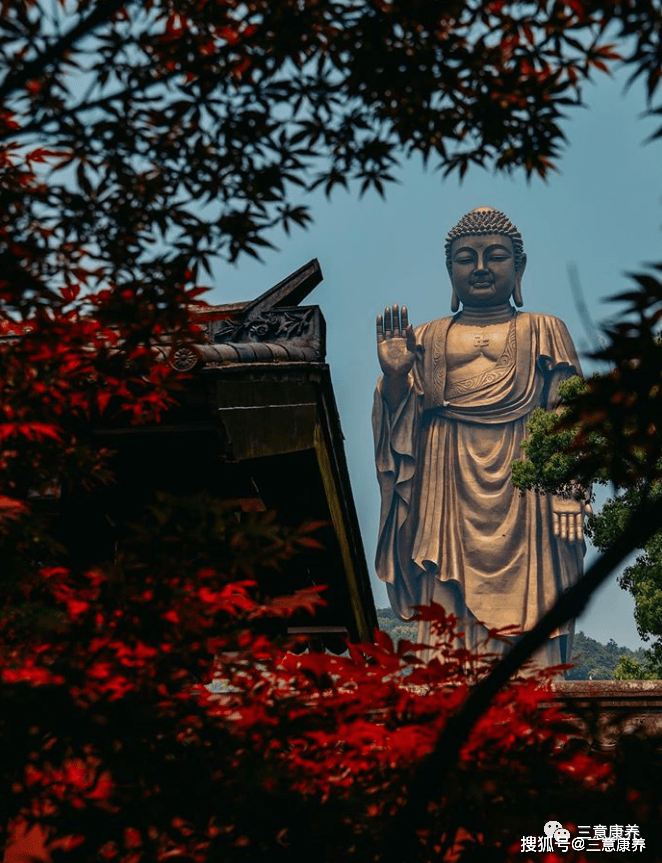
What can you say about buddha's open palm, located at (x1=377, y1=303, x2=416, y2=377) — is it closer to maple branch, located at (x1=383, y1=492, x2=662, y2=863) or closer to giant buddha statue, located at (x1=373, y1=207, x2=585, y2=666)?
giant buddha statue, located at (x1=373, y1=207, x2=585, y2=666)

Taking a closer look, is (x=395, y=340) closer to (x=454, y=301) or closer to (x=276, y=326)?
(x=454, y=301)

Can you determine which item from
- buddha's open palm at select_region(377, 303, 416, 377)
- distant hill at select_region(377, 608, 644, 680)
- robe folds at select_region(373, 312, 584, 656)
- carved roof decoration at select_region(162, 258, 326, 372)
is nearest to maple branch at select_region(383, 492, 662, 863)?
carved roof decoration at select_region(162, 258, 326, 372)

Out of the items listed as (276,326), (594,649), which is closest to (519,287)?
(276,326)

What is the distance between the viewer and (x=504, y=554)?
36.1m

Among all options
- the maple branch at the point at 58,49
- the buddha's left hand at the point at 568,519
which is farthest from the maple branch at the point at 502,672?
the buddha's left hand at the point at 568,519

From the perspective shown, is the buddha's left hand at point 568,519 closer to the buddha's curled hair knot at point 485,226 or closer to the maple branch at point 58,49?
the buddha's curled hair knot at point 485,226

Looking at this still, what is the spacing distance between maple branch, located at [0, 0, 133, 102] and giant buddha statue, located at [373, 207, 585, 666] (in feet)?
109

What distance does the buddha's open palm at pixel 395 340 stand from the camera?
3625 centimetres

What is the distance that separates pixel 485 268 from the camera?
1446 inches

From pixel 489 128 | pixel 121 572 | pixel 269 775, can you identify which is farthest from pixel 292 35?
pixel 269 775

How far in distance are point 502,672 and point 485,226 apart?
35.3 metres

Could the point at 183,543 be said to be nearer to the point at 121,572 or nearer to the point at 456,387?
the point at 121,572

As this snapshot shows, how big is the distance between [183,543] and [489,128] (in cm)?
164

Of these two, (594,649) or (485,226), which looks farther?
(594,649)
